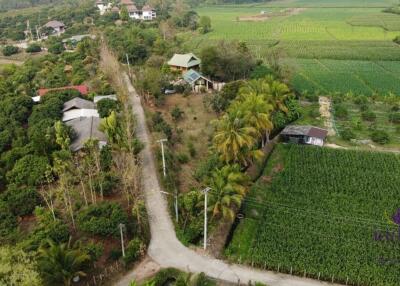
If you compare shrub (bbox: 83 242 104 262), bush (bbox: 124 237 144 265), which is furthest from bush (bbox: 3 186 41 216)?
bush (bbox: 124 237 144 265)

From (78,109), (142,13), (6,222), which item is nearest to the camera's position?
(6,222)

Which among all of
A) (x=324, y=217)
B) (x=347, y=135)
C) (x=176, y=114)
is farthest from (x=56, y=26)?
(x=324, y=217)

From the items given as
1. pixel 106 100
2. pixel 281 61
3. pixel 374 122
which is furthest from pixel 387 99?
pixel 106 100

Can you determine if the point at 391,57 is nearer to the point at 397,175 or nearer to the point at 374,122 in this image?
the point at 374,122

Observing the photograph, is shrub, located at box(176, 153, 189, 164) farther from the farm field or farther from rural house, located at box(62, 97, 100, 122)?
rural house, located at box(62, 97, 100, 122)

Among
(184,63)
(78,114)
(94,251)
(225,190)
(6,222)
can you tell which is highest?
(184,63)

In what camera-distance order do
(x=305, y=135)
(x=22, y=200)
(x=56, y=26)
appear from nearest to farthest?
(x=22, y=200) → (x=305, y=135) → (x=56, y=26)

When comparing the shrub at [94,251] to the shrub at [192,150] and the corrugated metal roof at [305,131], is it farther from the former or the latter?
the corrugated metal roof at [305,131]

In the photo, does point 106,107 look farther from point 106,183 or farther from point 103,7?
point 103,7
